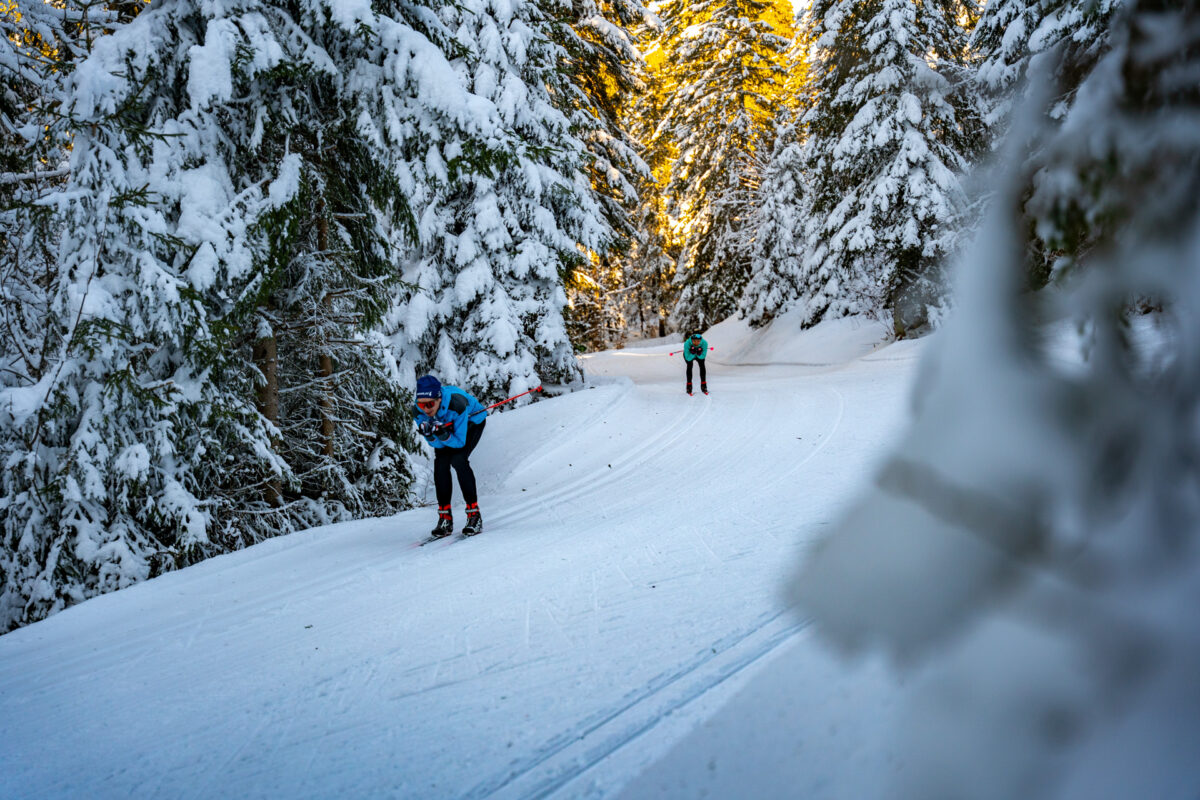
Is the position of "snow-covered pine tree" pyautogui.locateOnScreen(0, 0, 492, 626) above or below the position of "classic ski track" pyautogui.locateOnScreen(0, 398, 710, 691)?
above

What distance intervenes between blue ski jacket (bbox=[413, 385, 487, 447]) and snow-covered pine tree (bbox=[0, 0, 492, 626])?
6.85 ft

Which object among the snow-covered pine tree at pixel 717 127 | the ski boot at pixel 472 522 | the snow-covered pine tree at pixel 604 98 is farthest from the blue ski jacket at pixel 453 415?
the snow-covered pine tree at pixel 717 127

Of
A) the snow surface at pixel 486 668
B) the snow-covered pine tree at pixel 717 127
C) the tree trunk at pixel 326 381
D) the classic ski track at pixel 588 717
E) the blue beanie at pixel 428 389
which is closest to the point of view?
the snow surface at pixel 486 668

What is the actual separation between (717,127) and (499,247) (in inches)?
624

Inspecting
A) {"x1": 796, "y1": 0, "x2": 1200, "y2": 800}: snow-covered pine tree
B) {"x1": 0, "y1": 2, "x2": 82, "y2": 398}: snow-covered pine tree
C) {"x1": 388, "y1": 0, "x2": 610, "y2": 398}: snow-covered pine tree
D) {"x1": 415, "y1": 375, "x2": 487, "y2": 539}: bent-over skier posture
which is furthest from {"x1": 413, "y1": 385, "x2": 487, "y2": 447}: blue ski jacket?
{"x1": 388, "y1": 0, "x2": 610, "y2": 398}: snow-covered pine tree

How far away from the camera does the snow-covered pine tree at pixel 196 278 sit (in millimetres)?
6020

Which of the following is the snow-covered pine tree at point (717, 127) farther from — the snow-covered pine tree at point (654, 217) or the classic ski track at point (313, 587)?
the classic ski track at point (313, 587)

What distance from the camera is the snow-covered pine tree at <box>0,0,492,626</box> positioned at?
19.7 feet

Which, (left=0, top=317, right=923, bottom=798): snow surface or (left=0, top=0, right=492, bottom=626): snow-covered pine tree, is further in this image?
(left=0, top=0, right=492, bottom=626): snow-covered pine tree

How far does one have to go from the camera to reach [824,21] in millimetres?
16766

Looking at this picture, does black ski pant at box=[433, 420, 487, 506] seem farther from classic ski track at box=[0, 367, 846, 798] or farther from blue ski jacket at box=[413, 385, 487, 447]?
classic ski track at box=[0, 367, 846, 798]

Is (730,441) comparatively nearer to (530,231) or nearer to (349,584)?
(349,584)

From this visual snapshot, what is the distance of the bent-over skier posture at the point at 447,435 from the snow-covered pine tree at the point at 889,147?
11373 mm

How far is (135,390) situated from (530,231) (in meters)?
8.81
